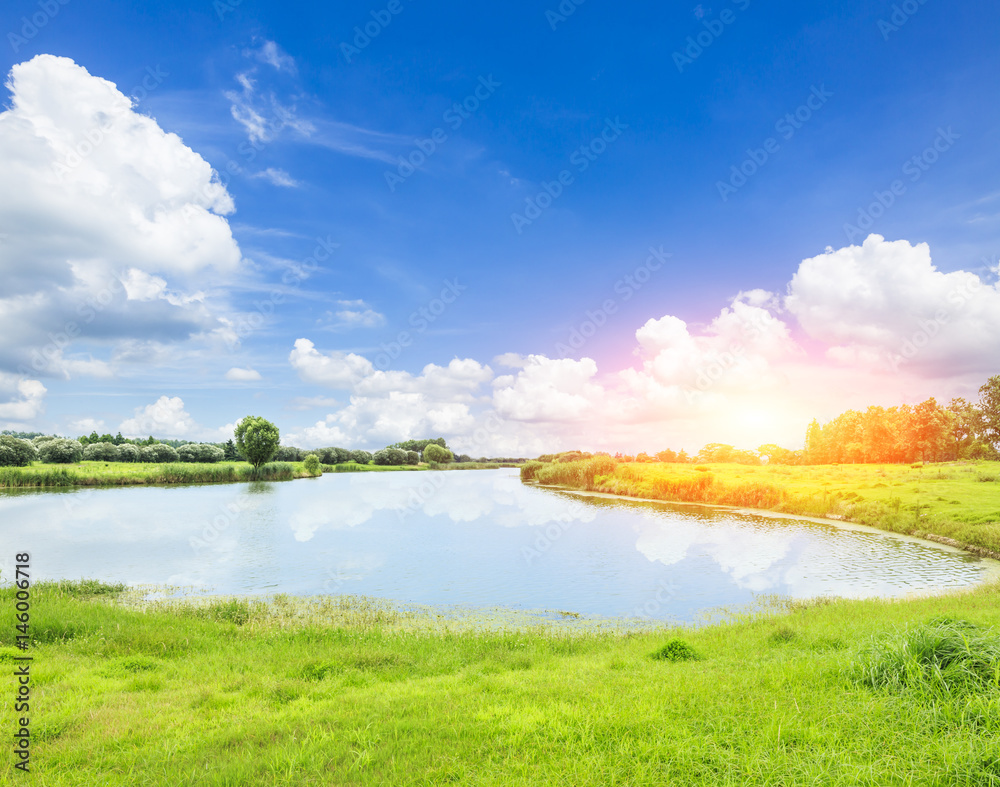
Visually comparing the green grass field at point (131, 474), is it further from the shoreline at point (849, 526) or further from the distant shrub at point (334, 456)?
the shoreline at point (849, 526)

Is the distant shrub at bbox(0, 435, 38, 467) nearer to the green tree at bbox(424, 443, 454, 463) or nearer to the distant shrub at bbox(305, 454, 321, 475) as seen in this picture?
the distant shrub at bbox(305, 454, 321, 475)

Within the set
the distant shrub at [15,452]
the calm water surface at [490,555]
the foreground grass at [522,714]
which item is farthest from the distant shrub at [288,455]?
the foreground grass at [522,714]

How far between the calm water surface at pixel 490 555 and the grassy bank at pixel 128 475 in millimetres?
15196

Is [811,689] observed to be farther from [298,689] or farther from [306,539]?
[306,539]

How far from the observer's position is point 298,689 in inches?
317

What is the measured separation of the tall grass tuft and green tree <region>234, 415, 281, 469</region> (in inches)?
3463

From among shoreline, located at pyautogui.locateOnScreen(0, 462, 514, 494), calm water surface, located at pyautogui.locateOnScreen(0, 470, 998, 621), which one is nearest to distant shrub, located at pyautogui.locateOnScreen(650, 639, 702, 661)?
calm water surface, located at pyautogui.locateOnScreen(0, 470, 998, 621)

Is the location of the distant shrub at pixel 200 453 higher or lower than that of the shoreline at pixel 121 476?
higher

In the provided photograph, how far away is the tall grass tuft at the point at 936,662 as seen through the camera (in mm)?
5816

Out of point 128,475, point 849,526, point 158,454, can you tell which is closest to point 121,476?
point 128,475

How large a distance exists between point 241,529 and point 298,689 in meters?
27.8

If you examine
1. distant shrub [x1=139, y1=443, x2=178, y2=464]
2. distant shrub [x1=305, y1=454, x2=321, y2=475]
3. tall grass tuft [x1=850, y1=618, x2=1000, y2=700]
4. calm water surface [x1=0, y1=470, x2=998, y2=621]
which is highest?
distant shrub [x1=139, y1=443, x2=178, y2=464]

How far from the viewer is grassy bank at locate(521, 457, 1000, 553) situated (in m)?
28.4

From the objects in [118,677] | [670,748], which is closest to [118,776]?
[118,677]
